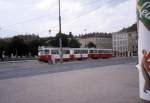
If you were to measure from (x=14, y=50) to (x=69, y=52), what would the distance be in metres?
51.0

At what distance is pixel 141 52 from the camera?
595 cm

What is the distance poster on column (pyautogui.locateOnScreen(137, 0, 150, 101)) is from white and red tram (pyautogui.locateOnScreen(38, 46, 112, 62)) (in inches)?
1972

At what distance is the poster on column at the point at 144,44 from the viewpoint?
568 centimetres

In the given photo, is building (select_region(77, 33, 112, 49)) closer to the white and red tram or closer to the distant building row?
the distant building row

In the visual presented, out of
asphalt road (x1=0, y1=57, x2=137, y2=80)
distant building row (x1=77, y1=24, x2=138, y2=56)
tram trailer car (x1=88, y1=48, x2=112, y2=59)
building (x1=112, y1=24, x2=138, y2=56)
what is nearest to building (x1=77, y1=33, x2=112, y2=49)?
distant building row (x1=77, y1=24, x2=138, y2=56)

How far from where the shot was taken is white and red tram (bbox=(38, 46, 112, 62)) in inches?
2301

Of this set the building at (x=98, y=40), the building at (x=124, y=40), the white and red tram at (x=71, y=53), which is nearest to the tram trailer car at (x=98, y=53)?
the white and red tram at (x=71, y=53)

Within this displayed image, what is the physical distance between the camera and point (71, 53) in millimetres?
65188

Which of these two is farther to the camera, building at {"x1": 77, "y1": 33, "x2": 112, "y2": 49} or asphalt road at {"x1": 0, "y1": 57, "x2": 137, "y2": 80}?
building at {"x1": 77, "y1": 33, "x2": 112, "y2": 49}

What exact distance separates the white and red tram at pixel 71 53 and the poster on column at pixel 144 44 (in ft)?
164

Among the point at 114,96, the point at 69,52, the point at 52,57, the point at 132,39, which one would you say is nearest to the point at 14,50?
the point at 69,52

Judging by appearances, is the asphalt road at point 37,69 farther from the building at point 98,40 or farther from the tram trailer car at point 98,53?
the building at point 98,40

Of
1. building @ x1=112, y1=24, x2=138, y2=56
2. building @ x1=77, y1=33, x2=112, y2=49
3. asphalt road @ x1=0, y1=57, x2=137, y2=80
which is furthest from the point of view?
building @ x1=77, y1=33, x2=112, y2=49

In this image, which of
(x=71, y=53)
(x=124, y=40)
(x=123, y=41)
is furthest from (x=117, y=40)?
(x=71, y=53)
